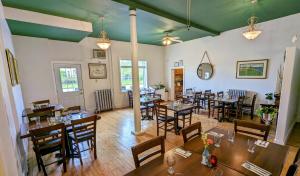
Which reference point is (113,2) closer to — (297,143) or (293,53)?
(293,53)

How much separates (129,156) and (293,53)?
3971mm

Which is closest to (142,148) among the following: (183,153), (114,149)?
(183,153)

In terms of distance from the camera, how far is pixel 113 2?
3219 millimetres

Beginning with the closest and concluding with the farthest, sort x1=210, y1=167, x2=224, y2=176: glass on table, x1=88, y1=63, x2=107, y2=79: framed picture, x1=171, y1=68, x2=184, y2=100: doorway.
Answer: x1=210, y1=167, x2=224, y2=176: glass on table, x1=88, y1=63, x2=107, y2=79: framed picture, x1=171, y1=68, x2=184, y2=100: doorway

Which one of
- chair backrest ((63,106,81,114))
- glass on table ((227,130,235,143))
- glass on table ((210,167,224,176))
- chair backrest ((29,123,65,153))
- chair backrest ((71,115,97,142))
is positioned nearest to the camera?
glass on table ((210,167,224,176))

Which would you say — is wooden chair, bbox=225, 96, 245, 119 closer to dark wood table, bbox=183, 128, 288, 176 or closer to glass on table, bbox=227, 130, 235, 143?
glass on table, bbox=227, 130, 235, 143

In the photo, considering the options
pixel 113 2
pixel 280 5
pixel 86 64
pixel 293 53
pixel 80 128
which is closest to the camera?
pixel 80 128

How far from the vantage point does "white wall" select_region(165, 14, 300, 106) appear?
4.71 metres

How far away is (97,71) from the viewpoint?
629 cm

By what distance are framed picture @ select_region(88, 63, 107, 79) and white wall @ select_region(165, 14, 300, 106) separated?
400cm

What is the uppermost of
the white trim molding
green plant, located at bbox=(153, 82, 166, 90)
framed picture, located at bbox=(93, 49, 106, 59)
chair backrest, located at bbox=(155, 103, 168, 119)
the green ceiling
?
the green ceiling

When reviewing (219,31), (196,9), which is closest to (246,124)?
(196,9)

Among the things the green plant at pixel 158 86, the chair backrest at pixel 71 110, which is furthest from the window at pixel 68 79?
the green plant at pixel 158 86

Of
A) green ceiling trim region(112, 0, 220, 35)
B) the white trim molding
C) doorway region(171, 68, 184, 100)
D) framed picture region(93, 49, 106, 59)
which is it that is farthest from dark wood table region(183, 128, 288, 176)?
doorway region(171, 68, 184, 100)
